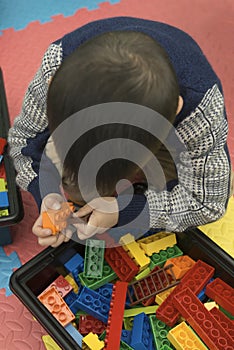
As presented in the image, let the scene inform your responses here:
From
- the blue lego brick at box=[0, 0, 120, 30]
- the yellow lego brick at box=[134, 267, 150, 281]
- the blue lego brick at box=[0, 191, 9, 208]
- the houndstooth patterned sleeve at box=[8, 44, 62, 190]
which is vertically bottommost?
the yellow lego brick at box=[134, 267, 150, 281]

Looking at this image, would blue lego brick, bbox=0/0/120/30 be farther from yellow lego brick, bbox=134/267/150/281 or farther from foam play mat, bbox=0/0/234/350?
yellow lego brick, bbox=134/267/150/281

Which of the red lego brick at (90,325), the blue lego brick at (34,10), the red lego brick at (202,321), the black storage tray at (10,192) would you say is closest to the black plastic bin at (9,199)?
the black storage tray at (10,192)

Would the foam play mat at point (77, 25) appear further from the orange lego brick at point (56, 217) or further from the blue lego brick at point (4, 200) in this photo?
the orange lego brick at point (56, 217)

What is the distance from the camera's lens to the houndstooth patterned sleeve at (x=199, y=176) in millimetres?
562

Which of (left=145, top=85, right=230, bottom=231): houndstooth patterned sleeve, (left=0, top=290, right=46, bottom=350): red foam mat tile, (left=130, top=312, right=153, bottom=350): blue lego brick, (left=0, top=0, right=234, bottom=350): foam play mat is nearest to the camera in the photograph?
(left=145, top=85, right=230, bottom=231): houndstooth patterned sleeve

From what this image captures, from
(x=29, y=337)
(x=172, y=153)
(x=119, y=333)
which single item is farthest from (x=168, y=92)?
(x=29, y=337)

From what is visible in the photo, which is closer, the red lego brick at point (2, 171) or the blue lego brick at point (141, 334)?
the blue lego brick at point (141, 334)

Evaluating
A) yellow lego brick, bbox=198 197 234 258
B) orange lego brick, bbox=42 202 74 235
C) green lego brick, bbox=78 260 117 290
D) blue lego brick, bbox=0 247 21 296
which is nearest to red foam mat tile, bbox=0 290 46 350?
blue lego brick, bbox=0 247 21 296

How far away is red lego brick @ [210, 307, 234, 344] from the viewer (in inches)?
27.3

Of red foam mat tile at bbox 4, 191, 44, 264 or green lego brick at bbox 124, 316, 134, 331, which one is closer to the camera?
green lego brick at bbox 124, 316, 134, 331

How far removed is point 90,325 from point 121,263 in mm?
115

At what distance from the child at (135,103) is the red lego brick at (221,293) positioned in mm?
128

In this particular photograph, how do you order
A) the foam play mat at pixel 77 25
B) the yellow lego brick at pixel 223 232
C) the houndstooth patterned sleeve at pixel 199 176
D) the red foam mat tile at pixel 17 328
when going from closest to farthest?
the houndstooth patterned sleeve at pixel 199 176 < the red foam mat tile at pixel 17 328 < the yellow lego brick at pixel 223 232 < the foam play mat at pixel 77 25

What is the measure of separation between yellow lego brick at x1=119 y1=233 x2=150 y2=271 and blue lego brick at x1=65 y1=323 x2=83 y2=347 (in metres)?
0.15
